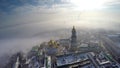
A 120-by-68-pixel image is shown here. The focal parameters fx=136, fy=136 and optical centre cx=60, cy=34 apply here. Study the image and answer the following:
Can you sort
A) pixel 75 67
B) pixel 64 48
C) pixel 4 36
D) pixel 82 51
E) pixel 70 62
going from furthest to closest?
pixel 4 36 → pixel 64 48 → pixel 82 51 → pixel 70 62 → pixel 75 67

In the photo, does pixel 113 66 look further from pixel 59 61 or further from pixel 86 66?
pixel 59 61

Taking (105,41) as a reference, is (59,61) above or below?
below

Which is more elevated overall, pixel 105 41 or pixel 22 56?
pixel 105 41

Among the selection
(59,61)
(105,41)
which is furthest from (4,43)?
(105,41)

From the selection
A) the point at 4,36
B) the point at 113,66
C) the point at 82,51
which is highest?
the point at 4,36

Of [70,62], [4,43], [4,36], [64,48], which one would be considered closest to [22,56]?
[64,48]

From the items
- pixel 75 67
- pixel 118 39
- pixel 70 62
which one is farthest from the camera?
pixel 118 39

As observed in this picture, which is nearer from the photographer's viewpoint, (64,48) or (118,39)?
(64,48)

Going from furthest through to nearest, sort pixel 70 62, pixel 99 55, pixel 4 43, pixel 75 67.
→ 1. pixel 4 43
2. pixel 99 55
3. pixel 70 62
4. pixel 75 67

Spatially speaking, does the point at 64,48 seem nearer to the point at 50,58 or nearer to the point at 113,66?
the point at 50,58

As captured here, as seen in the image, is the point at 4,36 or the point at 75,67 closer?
the point at 75,67
